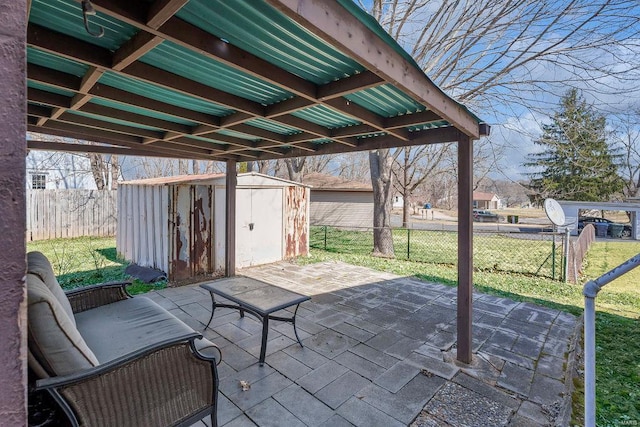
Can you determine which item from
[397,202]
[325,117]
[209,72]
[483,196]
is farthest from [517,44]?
[483,196]

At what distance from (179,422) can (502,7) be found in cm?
932

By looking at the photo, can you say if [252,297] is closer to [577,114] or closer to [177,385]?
[177,385]

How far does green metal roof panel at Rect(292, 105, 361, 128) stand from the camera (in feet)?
10.8

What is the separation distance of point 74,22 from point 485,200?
58.8 m

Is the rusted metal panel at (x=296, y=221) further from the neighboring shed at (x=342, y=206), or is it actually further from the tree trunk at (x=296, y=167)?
the neighboring shed at (x=342, y=206)

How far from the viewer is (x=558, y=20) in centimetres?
666

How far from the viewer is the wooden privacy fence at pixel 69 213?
1019cm

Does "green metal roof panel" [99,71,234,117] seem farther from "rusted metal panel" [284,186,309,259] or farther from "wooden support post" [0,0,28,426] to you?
"rusted metal panel" [284,186,309,259]

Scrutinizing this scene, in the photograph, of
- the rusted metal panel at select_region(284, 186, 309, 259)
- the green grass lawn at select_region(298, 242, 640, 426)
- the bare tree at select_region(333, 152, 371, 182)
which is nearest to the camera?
the green grass lawn at select_region(298, 242, 640, 426)

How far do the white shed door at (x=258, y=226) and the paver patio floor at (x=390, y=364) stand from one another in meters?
2.18

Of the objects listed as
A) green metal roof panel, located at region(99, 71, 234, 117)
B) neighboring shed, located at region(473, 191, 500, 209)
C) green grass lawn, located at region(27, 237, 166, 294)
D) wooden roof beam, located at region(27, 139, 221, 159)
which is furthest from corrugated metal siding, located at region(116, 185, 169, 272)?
neighboring shed, located at region(473, 191, 500, 209)

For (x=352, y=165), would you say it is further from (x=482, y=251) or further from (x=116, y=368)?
(x=116, y=368)

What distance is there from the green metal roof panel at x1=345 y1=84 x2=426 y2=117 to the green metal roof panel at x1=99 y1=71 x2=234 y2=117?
4.79ft

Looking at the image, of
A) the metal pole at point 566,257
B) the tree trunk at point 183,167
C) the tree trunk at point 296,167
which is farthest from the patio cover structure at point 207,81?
the tree trunk at point 183,167
